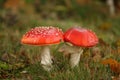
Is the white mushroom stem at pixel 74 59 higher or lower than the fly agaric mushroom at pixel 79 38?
lower

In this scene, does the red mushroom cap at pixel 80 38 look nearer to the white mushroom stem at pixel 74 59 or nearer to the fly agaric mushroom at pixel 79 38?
the fly agaric mushroom at pixel 79 38

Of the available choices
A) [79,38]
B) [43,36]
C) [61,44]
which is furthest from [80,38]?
[61,44]

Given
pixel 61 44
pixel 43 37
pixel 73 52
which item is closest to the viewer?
pixel 43 37

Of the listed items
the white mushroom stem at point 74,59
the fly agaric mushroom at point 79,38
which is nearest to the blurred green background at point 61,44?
the white mushroom stem at point 74,59

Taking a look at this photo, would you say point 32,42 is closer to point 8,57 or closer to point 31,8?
point 8,57


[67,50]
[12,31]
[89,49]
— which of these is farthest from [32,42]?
[12,31]

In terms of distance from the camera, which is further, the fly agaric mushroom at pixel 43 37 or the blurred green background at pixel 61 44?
the blurred green background at pixel 61 44

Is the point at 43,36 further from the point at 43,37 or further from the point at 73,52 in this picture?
the point at 73,52
